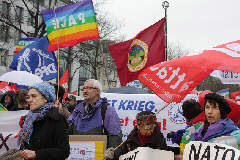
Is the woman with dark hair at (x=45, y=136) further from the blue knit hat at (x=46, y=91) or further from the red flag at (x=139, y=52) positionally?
the red flag at (x=139, y=52)

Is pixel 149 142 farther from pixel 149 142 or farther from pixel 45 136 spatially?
pixel 45 136

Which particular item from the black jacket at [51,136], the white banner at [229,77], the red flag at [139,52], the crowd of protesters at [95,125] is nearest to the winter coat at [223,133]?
the crowd of protesters at [95,125]

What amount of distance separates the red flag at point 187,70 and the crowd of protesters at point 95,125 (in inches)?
12.9

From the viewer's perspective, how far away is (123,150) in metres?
3.45

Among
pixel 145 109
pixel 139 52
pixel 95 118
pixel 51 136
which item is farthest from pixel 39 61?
pixel 51 136

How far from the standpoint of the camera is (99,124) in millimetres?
3713

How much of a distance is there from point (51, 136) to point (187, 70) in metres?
1.39

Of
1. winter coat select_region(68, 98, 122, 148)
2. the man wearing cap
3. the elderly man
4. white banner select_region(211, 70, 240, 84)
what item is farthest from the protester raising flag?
the man wearing cap

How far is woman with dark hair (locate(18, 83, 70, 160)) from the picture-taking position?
8.67ft

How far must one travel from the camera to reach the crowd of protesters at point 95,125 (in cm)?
269

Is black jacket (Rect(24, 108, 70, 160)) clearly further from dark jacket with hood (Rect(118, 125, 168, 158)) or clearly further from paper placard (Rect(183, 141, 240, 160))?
paper placard (Rect(183, 141, 240, 160))

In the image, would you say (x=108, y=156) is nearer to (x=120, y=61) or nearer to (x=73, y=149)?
(x=73, y=149)

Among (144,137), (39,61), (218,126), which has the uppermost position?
(39,61)

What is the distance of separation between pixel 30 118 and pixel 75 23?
373cm
